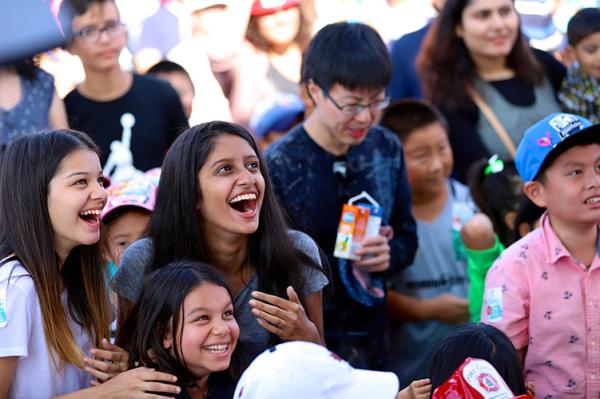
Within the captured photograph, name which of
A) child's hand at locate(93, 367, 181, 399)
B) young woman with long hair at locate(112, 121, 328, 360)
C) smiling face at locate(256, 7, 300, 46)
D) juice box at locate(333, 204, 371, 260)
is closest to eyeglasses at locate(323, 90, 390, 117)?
juice box at locate(333, 204, 371, 260)

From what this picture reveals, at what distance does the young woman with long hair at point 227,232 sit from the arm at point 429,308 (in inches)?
52.5

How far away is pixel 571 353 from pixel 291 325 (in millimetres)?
1024

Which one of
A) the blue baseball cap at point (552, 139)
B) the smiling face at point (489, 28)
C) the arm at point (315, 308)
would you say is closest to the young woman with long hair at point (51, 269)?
the arm at point (315, 308)

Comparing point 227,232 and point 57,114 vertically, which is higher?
point 57,114

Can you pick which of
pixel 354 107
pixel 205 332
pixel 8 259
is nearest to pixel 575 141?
pixel 354 107

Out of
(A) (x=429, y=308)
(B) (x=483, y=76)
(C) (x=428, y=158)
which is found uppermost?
(B) (x=483, y=76)

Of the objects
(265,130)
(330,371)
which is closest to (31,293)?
(330,371)

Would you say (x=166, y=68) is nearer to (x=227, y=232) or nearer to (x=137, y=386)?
(x=227, y=232)

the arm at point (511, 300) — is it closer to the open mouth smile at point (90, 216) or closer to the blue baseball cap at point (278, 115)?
the open mouth smile at point (90, 216)

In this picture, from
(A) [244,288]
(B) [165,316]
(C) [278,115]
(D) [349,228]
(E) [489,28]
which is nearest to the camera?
(B) [165,316]

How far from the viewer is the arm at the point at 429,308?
498 centimetres

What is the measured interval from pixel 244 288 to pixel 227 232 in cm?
21

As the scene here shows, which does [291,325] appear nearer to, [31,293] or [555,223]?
[31,293]

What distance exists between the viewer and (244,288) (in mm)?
3660
